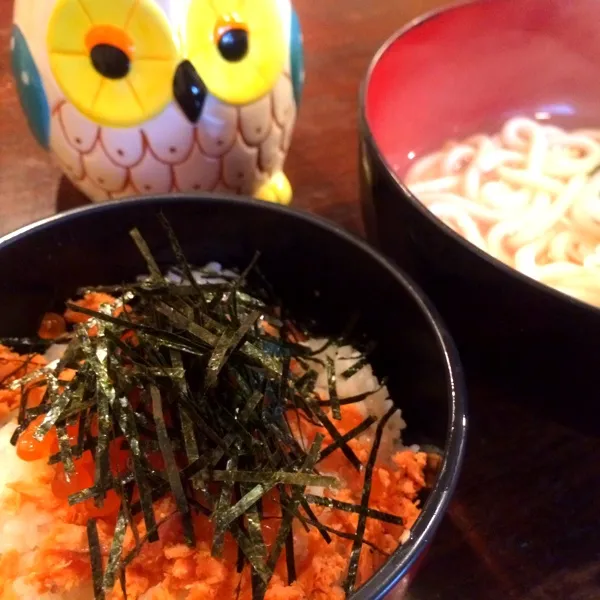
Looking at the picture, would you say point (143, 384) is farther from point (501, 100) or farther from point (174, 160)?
point (501, 100)

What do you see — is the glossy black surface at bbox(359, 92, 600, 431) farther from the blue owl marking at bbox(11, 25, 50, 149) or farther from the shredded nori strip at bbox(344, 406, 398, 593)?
the blue owl marking at bbox(11, 25, 50, 149)

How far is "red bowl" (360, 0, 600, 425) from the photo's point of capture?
2.20 feet

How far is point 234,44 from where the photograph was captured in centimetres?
78

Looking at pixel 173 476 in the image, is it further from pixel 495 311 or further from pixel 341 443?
pixel 495 311

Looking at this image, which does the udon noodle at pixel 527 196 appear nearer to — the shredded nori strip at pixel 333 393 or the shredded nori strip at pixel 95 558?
the shredded nori strip at pixel 333 393

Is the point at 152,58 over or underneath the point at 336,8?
over

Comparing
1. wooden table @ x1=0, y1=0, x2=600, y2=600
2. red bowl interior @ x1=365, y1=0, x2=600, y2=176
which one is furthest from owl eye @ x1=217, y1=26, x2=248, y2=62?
wooden table @ x1=0, y1=0, x2=600, y2=600

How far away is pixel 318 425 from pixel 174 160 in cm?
38

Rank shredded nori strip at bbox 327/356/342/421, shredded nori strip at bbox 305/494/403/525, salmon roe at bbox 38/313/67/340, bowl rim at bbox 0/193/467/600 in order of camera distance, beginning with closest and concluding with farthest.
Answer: bowl rim at bbox 0/193/467/600 → shredded nori strip at bbox 305/494/403/525 → shredded nori strip at bbox 327/356/342/421 → salmon roe at bbox 38/313/67/340

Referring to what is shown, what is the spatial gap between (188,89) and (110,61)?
9cm

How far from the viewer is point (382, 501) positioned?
2.12 feet

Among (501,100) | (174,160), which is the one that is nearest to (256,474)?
(174,160)

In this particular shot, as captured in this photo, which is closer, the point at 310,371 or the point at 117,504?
the point at 117,504

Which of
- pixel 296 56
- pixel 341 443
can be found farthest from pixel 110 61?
pixel 341 443
